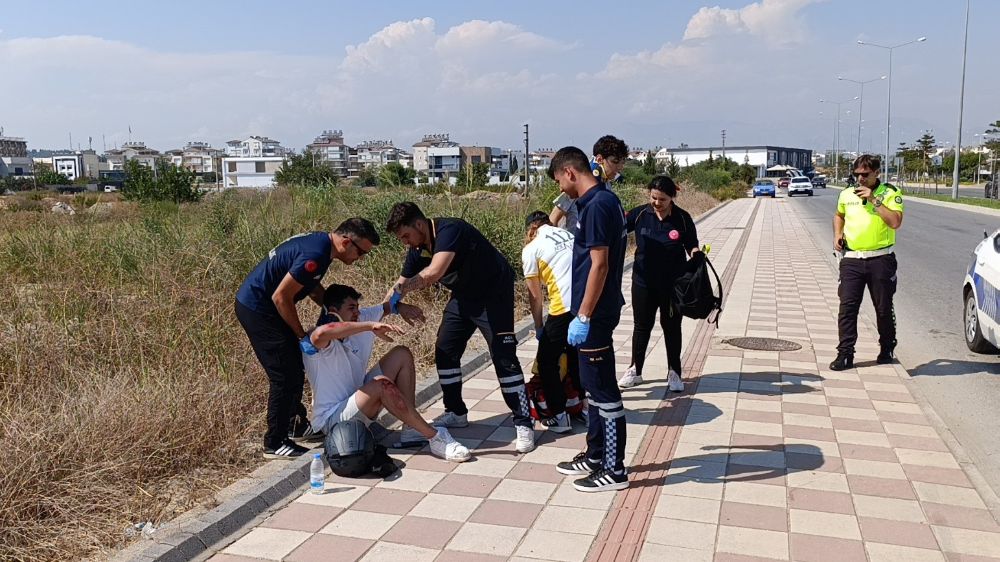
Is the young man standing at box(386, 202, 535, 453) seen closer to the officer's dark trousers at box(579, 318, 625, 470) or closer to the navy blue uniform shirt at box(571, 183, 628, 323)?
the officer's dark trousers at box(579, 318, 625, 470)

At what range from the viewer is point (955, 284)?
41.9 feet

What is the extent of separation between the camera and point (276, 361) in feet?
15.9

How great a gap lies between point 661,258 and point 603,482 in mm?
2409

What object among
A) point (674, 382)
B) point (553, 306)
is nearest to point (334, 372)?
point (553, 306)

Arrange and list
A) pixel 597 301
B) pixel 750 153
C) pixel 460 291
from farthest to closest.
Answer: pixel 750 153, pixel 460 291, pixel 597 301

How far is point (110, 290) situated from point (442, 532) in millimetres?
4683

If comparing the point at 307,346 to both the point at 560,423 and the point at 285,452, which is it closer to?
the point at 285,452

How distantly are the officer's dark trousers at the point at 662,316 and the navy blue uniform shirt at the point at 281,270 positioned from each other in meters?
2.76

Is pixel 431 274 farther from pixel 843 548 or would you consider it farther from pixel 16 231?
pixel 16 231

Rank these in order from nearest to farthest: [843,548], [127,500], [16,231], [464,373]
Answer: [843,548]
[127,500]
[464,373]
[16,231]

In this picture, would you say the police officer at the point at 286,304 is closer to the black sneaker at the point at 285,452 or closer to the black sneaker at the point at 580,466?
the black sneaker at the point at 285,452

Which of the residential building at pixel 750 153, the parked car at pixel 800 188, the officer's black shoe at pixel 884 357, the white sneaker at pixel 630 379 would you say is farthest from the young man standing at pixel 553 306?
the residential building at pixel 750 153

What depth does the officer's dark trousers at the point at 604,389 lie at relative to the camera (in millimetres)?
4305

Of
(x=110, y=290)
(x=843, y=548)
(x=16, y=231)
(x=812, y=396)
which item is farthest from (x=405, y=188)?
(x=843, y=548)
